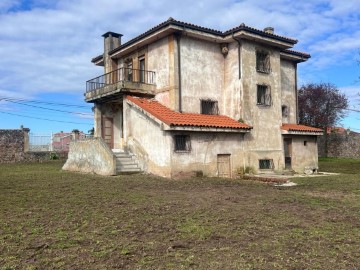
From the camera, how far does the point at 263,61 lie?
68.1 ft

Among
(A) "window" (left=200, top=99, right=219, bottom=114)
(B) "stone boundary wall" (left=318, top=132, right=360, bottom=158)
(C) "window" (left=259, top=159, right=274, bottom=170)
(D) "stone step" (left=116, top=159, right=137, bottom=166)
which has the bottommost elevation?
(C) "window" (left=259, top=159, right=274, bottom=170)

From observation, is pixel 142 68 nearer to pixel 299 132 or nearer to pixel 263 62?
pixel 263 62

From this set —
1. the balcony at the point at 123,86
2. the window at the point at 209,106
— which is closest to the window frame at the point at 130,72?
the balcony at the point at 123,86

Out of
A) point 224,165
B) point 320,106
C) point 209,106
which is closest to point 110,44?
point 209,106

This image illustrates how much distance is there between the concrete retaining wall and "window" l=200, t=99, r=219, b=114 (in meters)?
5.94

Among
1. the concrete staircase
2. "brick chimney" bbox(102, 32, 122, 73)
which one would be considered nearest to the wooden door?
the concrete staircase

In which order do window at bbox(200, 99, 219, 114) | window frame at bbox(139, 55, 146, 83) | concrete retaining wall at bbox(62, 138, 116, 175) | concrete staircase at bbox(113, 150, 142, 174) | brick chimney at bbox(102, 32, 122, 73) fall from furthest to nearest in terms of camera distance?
brick chimney at bbox(102, 32, 122, 73)
window frame at bbox(139, 55, 146, 83)
window at bbox(200, 99, 219, 114)
concrete staircase at bbox(113, 150, 142, 174)
concrete retaining wall at bbox(62, 138, 116, 175)

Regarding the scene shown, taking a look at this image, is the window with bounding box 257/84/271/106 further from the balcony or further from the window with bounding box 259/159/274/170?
the balcony

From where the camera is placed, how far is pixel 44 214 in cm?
771

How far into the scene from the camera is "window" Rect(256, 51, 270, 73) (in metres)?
20.4

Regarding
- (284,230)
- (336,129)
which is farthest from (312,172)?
(336,129)

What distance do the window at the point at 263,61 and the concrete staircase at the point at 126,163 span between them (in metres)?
9.06

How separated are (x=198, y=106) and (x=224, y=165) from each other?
363cm

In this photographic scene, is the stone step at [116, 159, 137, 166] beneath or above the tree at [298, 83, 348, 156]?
beneath
